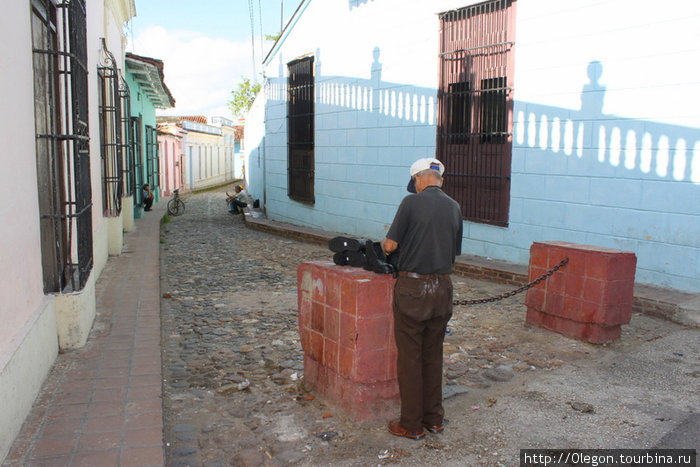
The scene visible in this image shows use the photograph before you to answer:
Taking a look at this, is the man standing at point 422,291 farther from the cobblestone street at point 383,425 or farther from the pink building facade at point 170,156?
the pink building facade at point 170,156

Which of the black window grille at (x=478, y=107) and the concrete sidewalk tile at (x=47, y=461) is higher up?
the black window grille at (x=478, y=107)

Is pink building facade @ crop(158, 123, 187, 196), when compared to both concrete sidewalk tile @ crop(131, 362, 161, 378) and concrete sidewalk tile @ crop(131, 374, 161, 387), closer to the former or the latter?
concrete sidewalk tile @ crop(131, 362, 161, 378)

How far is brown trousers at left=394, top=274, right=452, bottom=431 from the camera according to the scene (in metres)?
3.42

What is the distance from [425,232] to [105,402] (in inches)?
90.0

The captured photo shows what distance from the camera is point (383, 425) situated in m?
3.67

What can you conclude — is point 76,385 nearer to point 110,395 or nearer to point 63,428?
point 110,395

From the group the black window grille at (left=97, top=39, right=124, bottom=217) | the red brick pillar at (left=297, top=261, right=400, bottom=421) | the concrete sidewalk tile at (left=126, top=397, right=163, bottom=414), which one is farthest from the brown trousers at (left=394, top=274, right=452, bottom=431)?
the black window grille at (left=97, top=39, right=124, bottom=217)

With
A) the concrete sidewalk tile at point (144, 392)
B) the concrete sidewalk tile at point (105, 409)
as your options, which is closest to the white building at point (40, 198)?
the concrete sidewalk tile at point (105, 409)

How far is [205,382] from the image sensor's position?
176 inches

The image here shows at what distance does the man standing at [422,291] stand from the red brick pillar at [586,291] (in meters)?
2.14

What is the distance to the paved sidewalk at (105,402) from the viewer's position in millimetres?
3166

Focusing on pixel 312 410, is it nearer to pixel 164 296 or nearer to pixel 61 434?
pixel 61 434

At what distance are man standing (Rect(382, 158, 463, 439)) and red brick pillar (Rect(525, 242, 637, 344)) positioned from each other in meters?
2.14

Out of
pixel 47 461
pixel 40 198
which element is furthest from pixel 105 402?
pixel 40 198
